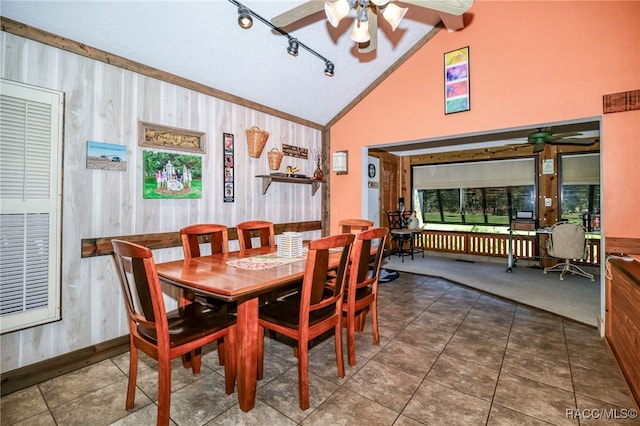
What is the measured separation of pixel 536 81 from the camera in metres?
3.09

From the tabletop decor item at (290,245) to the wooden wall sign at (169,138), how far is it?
1.51 m

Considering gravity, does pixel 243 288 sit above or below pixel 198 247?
below

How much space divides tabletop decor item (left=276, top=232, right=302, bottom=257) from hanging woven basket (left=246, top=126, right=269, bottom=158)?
1.60 m

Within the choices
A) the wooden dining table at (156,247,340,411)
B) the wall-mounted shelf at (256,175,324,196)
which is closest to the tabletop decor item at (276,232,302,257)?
the wooden dining table at (156,247,340,411)

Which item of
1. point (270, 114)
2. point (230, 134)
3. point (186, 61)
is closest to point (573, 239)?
point (270, 114)

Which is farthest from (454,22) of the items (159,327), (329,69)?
(159,327)

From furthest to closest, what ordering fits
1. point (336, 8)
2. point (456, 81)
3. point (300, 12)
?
point (456, 81)
point (300, 12)
point (336, 8)

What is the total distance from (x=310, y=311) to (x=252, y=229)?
57.5 inches

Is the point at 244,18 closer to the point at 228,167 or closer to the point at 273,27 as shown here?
the point at 273,27

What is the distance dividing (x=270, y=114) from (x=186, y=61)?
1.30m

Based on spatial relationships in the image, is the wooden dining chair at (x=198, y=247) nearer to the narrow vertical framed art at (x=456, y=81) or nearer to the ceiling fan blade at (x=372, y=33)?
the ceiling fan blade at (x=372, y=33)

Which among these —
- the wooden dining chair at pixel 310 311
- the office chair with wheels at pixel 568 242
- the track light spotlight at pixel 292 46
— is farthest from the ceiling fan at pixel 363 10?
the office chair with wheels at pixel 568 242

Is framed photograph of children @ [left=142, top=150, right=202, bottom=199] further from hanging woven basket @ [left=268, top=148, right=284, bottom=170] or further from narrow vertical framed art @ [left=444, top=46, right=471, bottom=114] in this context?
narrow vertical framed art @ [left=444, top=46, right=471, bottom=114]

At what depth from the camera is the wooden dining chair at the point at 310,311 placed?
1.73 metres
